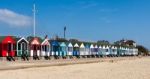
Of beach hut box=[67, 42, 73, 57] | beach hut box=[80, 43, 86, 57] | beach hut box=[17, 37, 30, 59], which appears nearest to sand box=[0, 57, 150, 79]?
beach hut box=[17, 37, 30, 59]

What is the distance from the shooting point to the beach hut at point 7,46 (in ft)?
157

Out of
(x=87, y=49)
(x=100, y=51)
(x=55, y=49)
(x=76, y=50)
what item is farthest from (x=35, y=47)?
(x=100, y=51)

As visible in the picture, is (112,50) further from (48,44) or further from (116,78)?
(116,78)

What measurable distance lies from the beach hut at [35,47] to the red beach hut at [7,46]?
14.2 feet

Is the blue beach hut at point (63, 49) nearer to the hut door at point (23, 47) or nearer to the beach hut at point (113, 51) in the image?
the hut door at point (23, 47)

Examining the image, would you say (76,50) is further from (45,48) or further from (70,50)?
(45,48)

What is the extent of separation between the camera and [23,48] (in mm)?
51969

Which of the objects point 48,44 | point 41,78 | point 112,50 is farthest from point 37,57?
point 112,50

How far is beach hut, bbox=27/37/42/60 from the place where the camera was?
53519mm

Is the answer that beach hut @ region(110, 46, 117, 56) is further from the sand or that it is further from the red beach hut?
the sand

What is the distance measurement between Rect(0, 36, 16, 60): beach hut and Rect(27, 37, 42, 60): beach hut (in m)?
4.33

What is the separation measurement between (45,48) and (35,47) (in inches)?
123

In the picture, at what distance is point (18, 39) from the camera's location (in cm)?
5116

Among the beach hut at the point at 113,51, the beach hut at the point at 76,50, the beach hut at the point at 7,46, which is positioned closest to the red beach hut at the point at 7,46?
the beach hut at the point at 7,46
